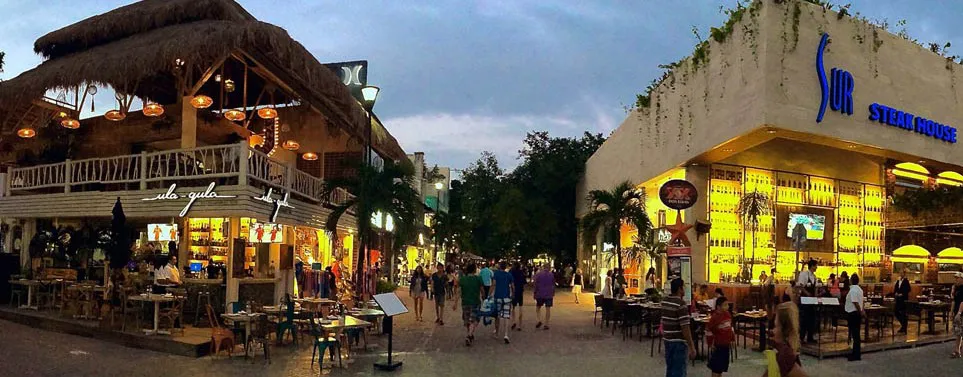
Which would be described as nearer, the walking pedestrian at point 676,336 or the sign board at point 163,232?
the walking pedestrian at point 676,336

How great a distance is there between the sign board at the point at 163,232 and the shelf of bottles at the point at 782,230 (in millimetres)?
14270

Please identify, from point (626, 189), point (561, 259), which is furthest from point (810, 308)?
point (561, 259)

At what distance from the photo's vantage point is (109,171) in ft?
58.1

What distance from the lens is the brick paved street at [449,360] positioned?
35.1ft

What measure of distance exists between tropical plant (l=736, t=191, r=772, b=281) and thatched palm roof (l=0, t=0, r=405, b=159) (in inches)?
439

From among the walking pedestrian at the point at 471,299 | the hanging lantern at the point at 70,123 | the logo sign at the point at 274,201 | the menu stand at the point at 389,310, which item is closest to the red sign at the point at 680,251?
the walking pedestrian at the point at 471,299

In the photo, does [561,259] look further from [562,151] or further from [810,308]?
[810,308]

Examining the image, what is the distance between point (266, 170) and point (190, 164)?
2041mm

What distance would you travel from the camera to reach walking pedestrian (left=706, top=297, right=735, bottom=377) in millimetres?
8391

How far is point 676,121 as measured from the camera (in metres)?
22.8

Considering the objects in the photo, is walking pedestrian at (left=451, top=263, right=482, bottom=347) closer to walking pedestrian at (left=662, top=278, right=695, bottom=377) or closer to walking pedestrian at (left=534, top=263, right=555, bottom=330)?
walking pedestrian at (left=534, top=263, right=555, bottom=330)

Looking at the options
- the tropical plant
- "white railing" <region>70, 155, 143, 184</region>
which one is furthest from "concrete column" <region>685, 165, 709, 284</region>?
"white railing" <region>70, 155, 143, 184</region>

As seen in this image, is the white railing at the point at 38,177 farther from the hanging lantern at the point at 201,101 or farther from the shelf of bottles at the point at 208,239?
the hanging lantern at the point at 201,101

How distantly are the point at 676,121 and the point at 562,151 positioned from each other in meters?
18.6
